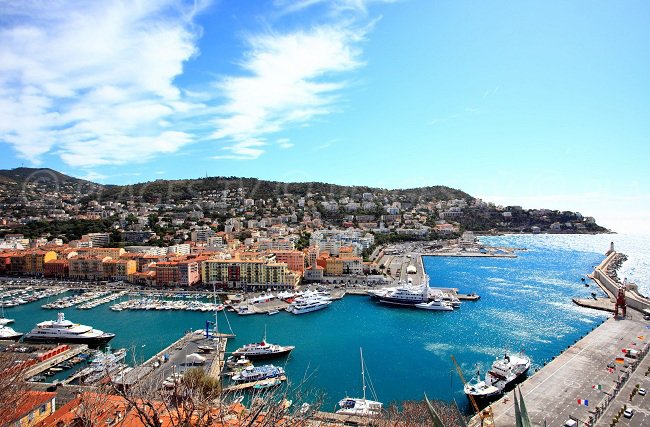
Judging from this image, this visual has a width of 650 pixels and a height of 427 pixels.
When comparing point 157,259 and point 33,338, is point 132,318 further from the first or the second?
point 157,259

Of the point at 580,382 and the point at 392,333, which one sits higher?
the point at 580,382

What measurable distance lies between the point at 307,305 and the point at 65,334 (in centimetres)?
730

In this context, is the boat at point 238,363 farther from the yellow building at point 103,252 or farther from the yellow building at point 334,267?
the yellow building at point 103,252

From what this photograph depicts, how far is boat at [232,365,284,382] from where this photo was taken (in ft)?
28.7

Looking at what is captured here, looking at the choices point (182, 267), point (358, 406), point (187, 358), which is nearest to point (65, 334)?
point (187, 358)

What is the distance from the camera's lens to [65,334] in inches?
461

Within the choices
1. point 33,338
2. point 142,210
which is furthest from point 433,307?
point 142,210

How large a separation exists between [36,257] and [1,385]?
70.1 ft

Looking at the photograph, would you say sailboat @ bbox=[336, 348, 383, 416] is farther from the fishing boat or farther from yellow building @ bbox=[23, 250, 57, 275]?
yellow building @ bbox=[23, 250, 57, 275]

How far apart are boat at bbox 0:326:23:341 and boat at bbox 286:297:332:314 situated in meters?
8.11

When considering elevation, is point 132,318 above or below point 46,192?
below

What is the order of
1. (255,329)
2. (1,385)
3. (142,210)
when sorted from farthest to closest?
(142,210), (255,329), (1,385)

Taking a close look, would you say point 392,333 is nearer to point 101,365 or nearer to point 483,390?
point 483,390

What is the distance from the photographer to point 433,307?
49.7 ft
